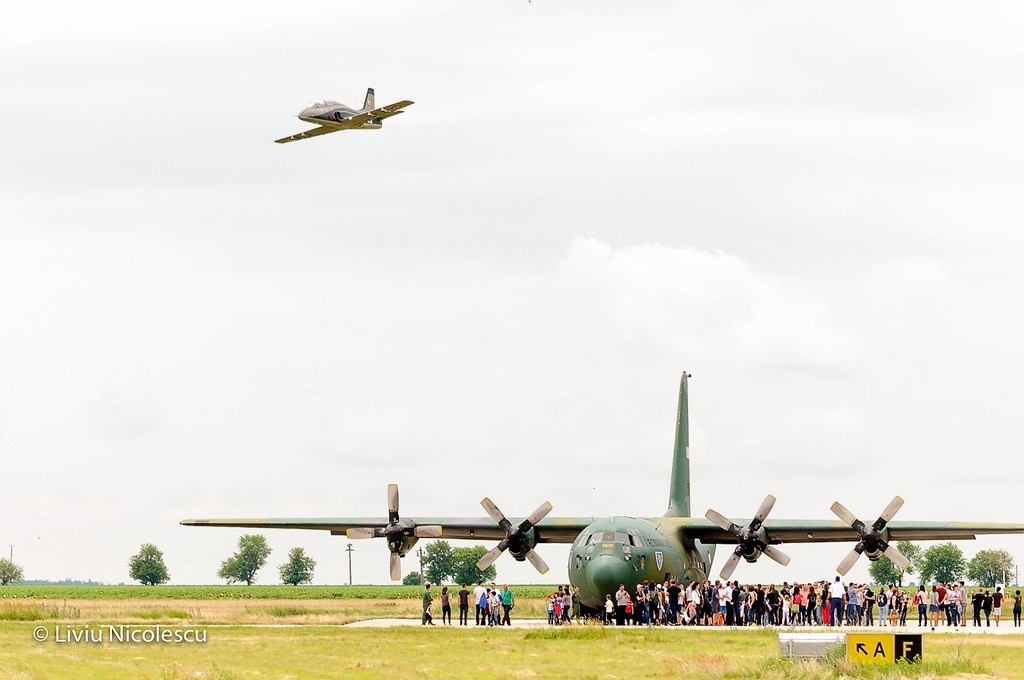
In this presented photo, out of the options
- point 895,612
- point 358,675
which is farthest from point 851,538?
point 358,675

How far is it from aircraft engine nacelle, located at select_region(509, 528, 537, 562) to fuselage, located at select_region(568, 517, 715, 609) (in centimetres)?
343

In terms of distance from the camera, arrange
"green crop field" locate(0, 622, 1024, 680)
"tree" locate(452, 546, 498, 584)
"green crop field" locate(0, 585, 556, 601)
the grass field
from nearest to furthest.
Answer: "green crop field" locate(0, 622, 1024, 680) < the grass field < "green crop field" locate(0, 585, 556, 601) < "tree" locate(452, 546, 498, 584)

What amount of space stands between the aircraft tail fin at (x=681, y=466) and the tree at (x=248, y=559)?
438ft

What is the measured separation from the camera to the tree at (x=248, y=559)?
593 feet

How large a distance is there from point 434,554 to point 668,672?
12854 cm

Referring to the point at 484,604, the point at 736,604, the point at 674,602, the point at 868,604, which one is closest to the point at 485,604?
the point at 484,604

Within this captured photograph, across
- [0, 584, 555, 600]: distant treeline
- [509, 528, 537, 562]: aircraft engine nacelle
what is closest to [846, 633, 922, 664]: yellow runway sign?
[509, 528, 537, 562]: aircraft engine nacelle

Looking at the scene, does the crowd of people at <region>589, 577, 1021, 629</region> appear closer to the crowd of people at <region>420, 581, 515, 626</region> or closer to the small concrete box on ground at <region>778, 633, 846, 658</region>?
the crowd of people at <region>420, 581, 515, 626</region>

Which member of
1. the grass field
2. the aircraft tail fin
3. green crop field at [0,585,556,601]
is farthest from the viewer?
green crop field at [0,585,556,601]

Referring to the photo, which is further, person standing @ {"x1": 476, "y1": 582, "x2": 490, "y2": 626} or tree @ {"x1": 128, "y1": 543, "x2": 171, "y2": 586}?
tree @ {"x1": 128, "y1": 543, "x2": 171, "y2": 586}

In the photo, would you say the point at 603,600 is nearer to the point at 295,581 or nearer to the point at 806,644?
the point at 806,644

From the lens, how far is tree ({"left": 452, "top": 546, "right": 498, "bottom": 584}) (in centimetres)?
14789

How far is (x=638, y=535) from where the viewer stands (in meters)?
42.8

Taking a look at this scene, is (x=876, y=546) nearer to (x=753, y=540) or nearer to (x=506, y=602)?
(x=753, y=540)
